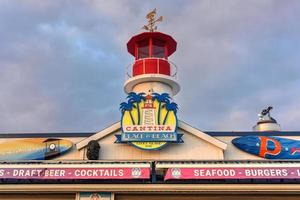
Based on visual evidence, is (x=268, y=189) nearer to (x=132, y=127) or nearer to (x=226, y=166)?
(x=226, y=166)

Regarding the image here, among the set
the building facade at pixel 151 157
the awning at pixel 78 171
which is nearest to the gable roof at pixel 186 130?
the building facade at pixel 151 157

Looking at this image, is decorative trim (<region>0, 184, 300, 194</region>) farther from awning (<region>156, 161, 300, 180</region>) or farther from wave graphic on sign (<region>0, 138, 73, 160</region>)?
wave graphic on sign (<region>0, 138, 73, 160</region>)

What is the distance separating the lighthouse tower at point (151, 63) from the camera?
2506cm

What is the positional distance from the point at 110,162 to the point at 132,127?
9.53ft

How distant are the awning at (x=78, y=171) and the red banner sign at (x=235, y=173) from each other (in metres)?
1.42

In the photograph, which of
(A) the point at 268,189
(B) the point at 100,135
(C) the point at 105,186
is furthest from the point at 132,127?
(A) the point at 268,189

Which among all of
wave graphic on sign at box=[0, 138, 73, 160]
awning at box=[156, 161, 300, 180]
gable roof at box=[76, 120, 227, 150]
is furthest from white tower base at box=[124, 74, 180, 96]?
awning at box=[156, 161, 300, 180]

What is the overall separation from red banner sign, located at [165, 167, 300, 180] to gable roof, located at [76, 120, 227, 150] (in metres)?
2.94

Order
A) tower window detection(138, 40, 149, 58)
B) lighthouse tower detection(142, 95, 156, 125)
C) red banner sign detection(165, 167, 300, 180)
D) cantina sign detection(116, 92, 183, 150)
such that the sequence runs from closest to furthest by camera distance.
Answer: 1. red banner sign detection(165, 167, 300, 180)
2. cantina sign detection(116, 92, 183, 150)
3. lighthouse tower detection(142, 95, 156, 125)
4. tower window detection(138, 40, 149, 58)

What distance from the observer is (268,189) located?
60.5 ft

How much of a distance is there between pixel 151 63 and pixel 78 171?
9.47 m

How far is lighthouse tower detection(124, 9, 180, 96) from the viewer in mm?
25062

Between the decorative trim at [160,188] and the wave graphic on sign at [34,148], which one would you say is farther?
the wave graphic on sign at [34,148]

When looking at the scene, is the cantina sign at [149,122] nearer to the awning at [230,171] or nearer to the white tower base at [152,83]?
the white tower base at [152,83]
